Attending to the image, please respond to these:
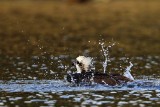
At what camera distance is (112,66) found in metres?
30.2

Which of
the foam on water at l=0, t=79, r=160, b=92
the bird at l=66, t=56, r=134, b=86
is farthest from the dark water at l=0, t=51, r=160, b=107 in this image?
the bird at l=66, t=56, r=134, b=86

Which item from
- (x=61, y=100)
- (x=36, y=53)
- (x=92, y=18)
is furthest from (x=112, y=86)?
(x=92, y=18)

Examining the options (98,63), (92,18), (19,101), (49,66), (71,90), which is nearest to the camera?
(19,101)

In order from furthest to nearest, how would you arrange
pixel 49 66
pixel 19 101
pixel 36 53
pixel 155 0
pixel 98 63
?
pixel 155 0 < pixel 36 53 < pixel 98 63 < pixel 49 66 < pixel 19 101

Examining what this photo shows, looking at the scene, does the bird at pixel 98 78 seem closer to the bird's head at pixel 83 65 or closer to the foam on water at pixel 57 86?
the foam on water at pixel 57 86

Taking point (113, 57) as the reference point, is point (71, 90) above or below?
below

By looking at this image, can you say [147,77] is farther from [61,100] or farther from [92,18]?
[92,18]

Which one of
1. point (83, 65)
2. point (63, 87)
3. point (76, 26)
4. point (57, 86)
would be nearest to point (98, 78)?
point (63, 87)

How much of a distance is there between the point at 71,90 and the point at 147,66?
23.6 ft

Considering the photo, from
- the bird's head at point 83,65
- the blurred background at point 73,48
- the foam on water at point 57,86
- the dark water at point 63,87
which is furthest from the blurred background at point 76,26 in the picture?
the foam on water at point 57,86

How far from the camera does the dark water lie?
20.7 m

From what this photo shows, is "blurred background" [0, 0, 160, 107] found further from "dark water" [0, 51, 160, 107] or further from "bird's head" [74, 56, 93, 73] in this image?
"bird's head" [74, 56, 93, 73]

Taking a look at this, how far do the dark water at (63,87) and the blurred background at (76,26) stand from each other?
4520mm

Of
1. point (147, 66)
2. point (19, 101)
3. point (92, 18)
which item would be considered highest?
point (92, 18)
